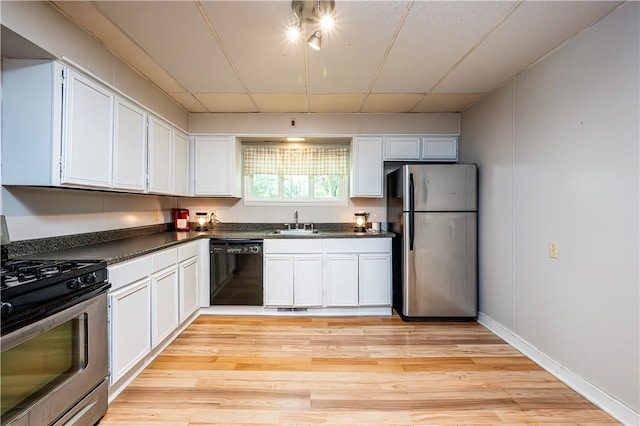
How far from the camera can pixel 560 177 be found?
2156mm

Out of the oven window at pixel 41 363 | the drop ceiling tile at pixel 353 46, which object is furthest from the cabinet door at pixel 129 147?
the drop ceiling tile at pixel 353 46

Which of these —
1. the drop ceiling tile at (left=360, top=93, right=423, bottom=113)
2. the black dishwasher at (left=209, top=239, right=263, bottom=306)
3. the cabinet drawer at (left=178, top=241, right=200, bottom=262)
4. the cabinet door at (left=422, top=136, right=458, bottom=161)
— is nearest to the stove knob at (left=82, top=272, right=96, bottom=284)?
the cabinet drawer at (left=178, top=241, right=200, bottom=262)

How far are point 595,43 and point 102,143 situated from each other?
10.9 ft

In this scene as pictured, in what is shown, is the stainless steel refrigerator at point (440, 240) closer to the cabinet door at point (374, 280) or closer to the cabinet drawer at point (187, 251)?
the cabinet door at point (374, 280)

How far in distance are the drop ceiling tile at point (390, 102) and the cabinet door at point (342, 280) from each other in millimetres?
1711

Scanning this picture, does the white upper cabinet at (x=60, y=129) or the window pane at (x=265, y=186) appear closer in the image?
the white upper cabinet at (x=60, y=129)

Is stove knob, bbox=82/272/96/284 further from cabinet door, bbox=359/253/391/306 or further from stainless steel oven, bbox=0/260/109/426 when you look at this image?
cabinet door, bbox=359/253/391/306

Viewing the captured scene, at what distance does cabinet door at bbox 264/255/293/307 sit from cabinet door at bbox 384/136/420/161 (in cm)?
176

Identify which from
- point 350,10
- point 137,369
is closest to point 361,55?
point 350,10

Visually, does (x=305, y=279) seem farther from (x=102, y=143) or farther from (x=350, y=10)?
(x=350, y=10)

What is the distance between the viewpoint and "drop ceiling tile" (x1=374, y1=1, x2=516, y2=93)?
5.77 feet

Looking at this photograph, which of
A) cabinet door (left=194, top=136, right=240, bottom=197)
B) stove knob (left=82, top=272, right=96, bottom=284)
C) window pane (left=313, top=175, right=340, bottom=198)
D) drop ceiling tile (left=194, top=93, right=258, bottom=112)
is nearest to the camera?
stove knob (left=82, top=272, right=96, bottom=284)

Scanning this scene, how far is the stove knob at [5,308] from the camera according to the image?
116 centimetres

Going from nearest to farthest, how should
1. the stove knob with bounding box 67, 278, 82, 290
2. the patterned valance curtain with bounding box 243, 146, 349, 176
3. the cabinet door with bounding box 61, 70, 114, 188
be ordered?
1. the stove knob with bounding box 67, 278, 82, 290
2. the cabinet door with bounding box 61, 70, 114, 188
3. the patterned valance curtain with bounding box 243, 146, 349, 176
